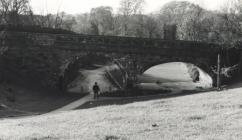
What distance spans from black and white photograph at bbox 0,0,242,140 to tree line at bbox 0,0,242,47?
29 centimetres

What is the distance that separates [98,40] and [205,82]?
1577 cm

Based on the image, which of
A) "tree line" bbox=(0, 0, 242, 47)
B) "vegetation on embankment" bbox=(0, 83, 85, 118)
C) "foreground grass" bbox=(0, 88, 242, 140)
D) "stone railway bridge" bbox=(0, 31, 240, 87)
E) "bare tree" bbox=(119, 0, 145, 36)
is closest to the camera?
"foreground grass" bbox=(0, 88, 242, 140)

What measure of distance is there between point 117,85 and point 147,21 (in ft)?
100

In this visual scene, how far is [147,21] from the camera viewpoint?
3285 inches

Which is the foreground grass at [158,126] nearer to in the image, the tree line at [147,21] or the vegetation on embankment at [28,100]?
the vegetation on embankment at [28,100]

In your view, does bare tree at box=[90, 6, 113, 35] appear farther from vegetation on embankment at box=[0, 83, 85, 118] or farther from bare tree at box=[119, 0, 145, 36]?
vegetation on embankment at box=[0, 83, 85, 118]

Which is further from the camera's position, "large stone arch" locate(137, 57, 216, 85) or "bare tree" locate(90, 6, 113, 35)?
"bare tree" locate(90, 6, 113, 35)

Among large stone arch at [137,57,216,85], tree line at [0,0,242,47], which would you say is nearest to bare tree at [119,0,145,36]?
tree line at [0,0,242,47]

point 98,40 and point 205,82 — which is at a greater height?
point 98,40

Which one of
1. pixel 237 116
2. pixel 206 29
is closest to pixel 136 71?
pixel 206 29

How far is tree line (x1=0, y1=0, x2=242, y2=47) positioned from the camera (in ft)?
179

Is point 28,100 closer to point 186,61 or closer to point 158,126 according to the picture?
point 186,61

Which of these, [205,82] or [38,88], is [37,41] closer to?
[38,88]

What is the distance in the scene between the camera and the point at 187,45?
Answer: 157 feet
